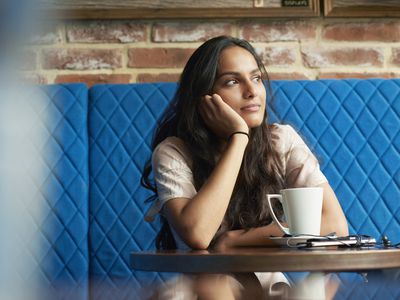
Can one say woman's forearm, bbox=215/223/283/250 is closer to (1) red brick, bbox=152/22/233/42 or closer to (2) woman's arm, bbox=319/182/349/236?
(2) woman's arm, bbox=319/182/349/236

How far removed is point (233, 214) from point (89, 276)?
0.70m

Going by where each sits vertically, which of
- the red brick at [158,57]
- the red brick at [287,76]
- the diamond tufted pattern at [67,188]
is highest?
the red brick at [158,57]

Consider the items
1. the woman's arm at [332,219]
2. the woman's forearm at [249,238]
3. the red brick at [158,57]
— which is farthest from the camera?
the red brick at [158,57]

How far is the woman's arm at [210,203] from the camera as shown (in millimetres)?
1182

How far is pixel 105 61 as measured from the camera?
6.84 ft

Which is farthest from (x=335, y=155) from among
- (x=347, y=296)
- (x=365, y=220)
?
(x=347, y=296)

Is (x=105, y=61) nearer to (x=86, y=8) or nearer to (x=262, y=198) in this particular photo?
(x=86, y=8)

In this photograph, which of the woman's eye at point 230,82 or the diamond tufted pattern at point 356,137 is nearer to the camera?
the woman's eye at point 230,82

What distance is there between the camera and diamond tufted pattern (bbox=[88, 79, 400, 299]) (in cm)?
190

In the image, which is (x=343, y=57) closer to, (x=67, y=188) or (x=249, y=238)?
(x=67, y=188)

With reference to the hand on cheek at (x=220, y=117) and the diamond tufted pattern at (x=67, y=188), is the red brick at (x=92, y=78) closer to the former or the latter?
the diamond tufted pattern at (x=67, y=188)

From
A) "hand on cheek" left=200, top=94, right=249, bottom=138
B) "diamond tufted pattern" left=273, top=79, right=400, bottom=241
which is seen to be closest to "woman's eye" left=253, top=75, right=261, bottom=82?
"hand on cheek" left=200, top=94, right=249, bottom=138

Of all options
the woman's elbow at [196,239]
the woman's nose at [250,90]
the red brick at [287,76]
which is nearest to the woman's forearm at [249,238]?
the woman's elbow at [196,239]

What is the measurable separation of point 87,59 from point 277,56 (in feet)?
2.03
